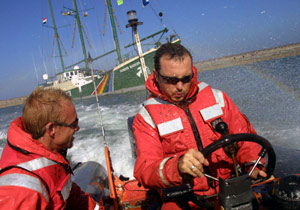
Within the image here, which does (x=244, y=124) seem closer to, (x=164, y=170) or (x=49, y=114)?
(x=164, y=170)

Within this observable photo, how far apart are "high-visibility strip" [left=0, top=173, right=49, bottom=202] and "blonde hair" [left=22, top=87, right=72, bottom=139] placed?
0.39 m

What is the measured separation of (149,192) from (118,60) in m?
24.9

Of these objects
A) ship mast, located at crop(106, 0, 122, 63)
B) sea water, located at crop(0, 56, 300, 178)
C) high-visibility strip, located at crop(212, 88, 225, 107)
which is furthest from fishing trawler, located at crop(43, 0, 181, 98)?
high-visibility strip, located at crop(212, 88, 225, 107)

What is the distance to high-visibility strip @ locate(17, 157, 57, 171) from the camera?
1.44 metres

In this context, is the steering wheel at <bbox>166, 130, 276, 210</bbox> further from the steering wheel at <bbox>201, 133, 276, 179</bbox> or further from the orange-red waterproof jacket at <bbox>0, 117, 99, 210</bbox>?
the orange-red waterproof jacket at <bbox>0, 117, 99, 210</bbox>

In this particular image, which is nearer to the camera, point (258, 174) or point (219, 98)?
point (258, 174)

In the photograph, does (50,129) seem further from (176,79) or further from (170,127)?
(176,79)

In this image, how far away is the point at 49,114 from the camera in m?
1.71

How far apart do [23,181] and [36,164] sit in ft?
0.58

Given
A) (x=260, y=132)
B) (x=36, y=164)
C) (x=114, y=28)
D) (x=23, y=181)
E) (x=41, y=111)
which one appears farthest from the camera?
(x=114, y=28)

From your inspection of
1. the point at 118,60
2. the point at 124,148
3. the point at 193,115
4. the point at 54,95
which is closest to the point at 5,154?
the point at 54,95

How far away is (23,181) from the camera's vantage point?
134cm

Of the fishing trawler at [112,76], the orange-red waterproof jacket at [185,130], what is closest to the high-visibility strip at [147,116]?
the orange-red waterproof jacket at [185,130]

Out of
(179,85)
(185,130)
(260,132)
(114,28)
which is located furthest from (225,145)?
(114,28)
